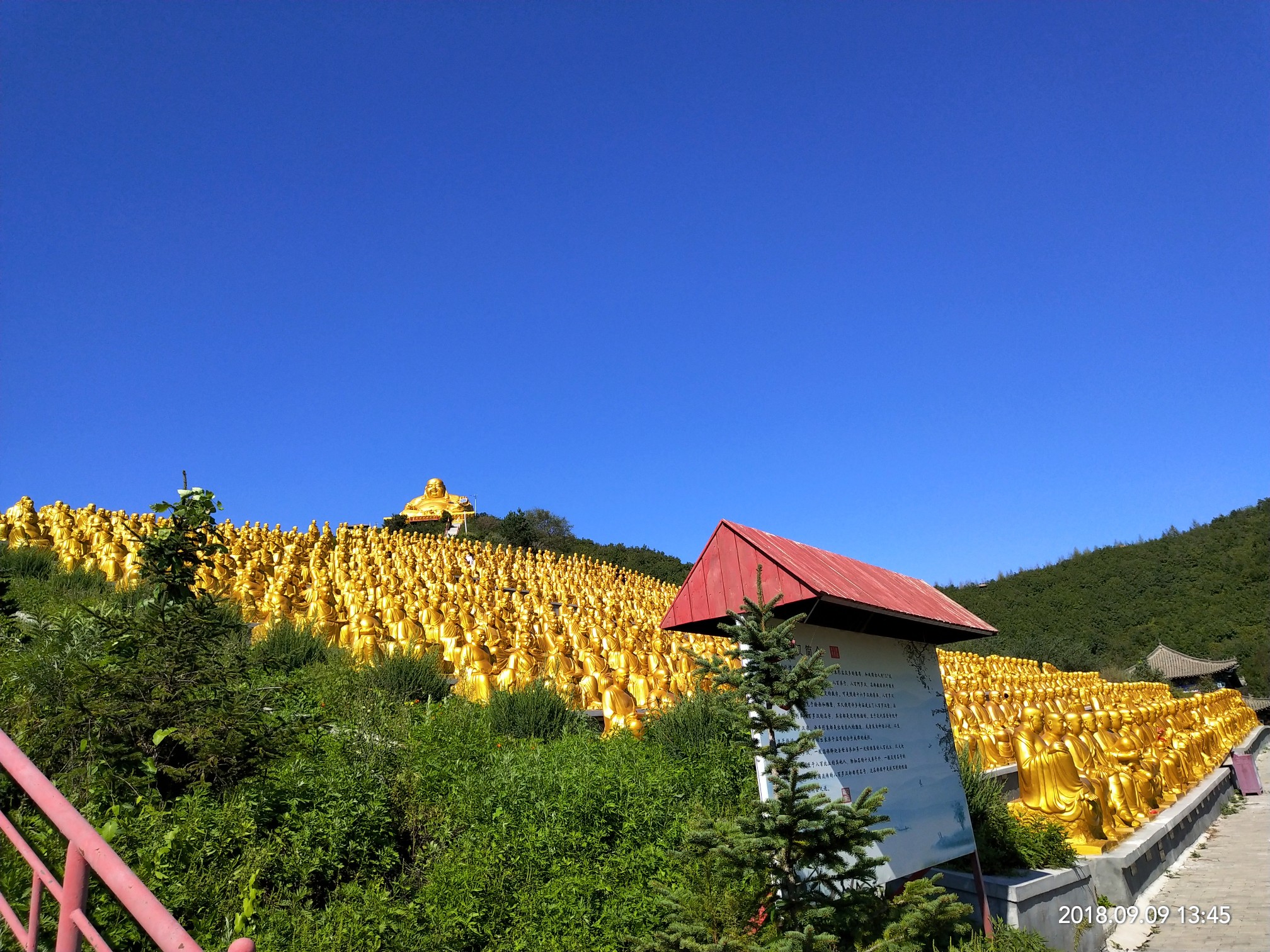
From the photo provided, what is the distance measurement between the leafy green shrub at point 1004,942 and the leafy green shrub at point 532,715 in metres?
4.08

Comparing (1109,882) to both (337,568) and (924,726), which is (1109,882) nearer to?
(924,726)

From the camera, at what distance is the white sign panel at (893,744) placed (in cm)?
514

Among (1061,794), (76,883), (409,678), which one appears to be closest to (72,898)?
(76,883)

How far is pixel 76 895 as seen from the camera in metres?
1.78

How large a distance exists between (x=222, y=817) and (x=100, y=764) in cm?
89

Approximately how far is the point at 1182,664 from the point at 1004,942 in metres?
44.8

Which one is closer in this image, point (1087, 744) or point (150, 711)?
point (150, 711)

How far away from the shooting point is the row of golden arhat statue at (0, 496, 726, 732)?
11.2 metres

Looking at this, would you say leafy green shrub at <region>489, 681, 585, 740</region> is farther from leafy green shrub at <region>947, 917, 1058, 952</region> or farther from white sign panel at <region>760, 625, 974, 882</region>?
leafy green shrub at <region>947, 917, 1058, 952</region>

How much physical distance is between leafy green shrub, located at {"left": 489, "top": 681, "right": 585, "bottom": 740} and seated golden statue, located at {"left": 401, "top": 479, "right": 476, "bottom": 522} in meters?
43.3

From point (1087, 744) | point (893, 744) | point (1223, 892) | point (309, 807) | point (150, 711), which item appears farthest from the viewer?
point (1087, 744)

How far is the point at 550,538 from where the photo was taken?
50.7 m

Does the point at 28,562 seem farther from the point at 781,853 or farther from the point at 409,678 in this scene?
the point at 781,853
